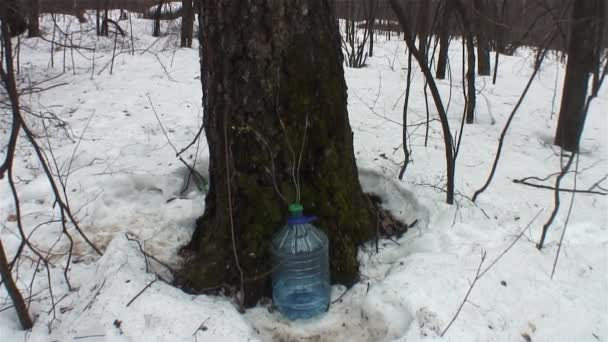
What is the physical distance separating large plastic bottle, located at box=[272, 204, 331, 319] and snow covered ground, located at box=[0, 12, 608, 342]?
7 cm

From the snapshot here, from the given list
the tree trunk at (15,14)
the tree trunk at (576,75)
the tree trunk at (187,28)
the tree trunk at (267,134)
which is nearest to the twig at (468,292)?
the tree trunk at (267,134)

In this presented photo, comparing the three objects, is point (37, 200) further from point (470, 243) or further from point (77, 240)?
point (470, 243)

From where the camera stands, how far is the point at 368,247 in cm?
228

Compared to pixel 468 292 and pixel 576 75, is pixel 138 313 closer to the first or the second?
pixel 468 292

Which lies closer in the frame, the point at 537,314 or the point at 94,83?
the point at 537,314

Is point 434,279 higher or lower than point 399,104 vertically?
lower

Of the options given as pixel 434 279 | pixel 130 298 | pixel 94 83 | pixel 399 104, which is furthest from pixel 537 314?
pixel 94 83

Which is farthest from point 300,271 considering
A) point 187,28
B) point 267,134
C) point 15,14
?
point 187,28

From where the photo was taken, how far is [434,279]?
6.19 ft

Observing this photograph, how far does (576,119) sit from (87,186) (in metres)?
3.74

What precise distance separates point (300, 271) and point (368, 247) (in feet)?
1.37

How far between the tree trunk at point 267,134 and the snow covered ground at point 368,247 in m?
0.18

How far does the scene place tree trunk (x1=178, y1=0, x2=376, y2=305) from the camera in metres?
1.86

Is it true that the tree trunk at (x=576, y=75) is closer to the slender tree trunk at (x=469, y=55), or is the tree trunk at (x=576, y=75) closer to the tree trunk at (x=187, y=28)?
the slender tree trunk at (x=469, y=55)
